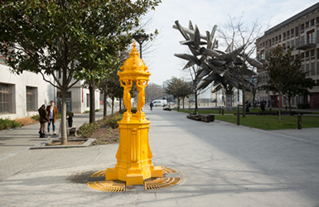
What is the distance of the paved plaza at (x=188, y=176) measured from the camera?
4.43m

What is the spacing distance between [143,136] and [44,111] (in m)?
9.01

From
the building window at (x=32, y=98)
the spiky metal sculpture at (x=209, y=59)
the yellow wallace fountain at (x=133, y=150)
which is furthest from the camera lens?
the spiky metal sculpture at (x=209, y=59)

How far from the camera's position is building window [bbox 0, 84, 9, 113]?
20.4 m

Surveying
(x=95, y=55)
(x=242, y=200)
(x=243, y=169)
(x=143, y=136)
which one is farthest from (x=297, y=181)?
(x=95, y=55)

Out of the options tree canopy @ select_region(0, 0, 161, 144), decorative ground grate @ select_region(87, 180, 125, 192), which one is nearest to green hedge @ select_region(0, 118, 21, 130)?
tree canopy @ select_region(0, 0, 161, 144)

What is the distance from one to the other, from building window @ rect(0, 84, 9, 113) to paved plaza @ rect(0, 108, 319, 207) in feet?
41.0

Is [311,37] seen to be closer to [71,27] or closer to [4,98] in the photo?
[4,98]

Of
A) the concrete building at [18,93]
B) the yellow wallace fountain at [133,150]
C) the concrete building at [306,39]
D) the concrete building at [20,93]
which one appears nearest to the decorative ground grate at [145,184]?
the yellow wallace fountain at [133,150]

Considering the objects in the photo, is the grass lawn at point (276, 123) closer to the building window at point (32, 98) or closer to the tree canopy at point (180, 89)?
the building window at point (32, 98)

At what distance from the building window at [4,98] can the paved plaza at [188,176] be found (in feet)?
41.0

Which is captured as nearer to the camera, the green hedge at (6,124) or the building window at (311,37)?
the green hedge at (6,124)

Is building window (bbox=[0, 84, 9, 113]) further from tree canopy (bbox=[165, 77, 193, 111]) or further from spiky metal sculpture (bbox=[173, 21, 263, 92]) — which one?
tree canopy (bbox=[165, 77, 193, 111])

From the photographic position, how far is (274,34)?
6141 cm

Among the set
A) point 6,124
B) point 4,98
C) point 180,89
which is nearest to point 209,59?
point 180,89
